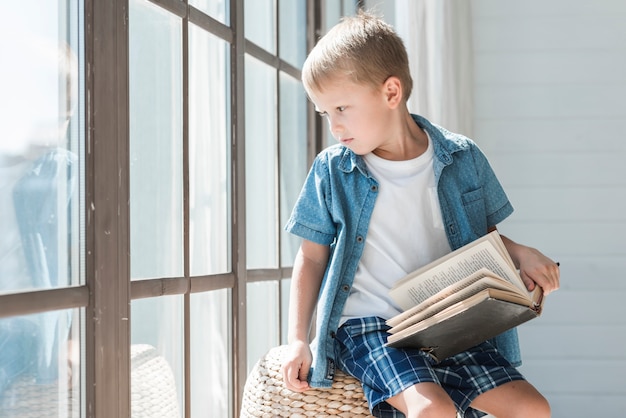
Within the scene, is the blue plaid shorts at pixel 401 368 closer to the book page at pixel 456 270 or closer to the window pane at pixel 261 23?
the book page at pixel 456 270

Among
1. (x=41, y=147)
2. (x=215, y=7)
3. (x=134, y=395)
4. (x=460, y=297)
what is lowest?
(x=134, y=395)

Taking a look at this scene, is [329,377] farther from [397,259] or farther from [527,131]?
[527,131]

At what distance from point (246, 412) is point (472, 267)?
53 centimetres

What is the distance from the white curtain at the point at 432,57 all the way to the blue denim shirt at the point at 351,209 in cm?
134

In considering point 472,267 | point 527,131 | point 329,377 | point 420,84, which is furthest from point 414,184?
point 527,131

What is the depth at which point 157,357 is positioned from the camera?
6.26ft

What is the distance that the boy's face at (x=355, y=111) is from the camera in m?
1.67

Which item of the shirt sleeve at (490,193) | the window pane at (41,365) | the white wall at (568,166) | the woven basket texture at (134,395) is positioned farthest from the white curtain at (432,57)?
the window pane at (41,365)

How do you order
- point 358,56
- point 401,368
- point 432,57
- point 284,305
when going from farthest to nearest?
point 432,57 < point 284,305 < point 358,56 < point 401,368

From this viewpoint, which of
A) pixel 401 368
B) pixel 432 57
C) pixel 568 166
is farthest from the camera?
pixel 568 166

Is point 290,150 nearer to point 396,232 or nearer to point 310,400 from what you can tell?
point 396,232

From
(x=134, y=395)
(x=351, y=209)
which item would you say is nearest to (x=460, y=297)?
(x=351, y=209)

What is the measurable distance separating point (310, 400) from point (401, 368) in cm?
20

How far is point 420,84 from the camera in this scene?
125 inches
